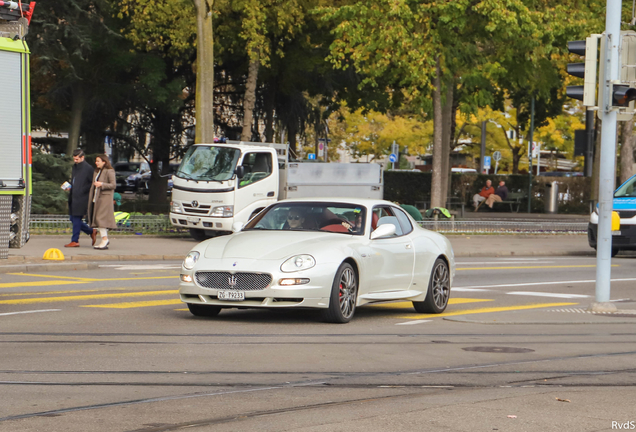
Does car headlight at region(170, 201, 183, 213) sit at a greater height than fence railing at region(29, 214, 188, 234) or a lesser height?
greater

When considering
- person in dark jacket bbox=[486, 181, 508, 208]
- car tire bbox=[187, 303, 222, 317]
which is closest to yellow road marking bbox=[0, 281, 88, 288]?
car tire bbox=[187, 303, 222, 317]

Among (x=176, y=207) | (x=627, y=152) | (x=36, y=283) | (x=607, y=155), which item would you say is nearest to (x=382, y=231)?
(x=607, y=155)

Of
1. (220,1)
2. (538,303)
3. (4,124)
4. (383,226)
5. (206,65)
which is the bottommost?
(538,303)

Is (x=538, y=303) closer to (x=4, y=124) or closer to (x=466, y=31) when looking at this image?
(x=4, y=124)

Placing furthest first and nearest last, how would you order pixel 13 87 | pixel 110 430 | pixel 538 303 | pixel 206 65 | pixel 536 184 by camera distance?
pixel 536 184
pixel 206 65
pixel 538 303
pixel 13 87
pixel 110 430

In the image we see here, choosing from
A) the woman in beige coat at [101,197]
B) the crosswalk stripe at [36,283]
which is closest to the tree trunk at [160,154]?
the woman in beige coat at [101,197]

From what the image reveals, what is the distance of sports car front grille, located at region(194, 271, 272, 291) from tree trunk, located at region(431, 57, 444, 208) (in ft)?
72.7

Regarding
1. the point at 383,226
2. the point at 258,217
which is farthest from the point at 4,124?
the point at 383,226

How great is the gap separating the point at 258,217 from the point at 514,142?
60.1 metres

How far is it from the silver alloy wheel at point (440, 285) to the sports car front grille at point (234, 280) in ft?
9.54

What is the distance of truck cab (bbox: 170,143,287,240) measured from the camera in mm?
25047

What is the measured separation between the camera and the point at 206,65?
90.7 ft

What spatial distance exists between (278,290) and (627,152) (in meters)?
32.7

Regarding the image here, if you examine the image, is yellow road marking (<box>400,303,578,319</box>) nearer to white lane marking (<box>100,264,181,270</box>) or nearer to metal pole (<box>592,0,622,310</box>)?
metal pole (<box>592,0,622,310</box>)
